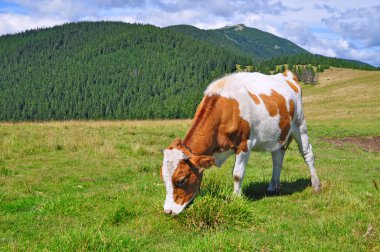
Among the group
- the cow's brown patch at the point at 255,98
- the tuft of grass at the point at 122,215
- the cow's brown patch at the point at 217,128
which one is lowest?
the tuft of grass at the point at 122,215

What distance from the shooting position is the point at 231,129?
7.97 metres

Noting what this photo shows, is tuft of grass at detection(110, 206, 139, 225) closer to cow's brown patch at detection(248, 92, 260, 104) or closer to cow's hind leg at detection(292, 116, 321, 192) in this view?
cow's brown patch at detection(248, 92, 260, 104)

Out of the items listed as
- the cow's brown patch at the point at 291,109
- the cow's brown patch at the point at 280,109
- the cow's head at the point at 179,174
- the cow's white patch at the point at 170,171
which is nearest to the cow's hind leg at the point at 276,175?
the cow's brown patch at the point at 280,109

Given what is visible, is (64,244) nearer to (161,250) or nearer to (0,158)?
(161,250)

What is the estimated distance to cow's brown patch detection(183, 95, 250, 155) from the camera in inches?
301

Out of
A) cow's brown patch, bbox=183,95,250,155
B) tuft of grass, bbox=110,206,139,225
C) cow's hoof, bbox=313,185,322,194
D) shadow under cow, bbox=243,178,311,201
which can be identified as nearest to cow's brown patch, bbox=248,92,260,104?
cow's brown patch, bbox=183,95,250,155

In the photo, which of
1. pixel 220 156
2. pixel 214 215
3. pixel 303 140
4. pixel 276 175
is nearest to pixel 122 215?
pixel 214 215

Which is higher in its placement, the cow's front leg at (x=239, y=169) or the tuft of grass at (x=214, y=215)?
the cow's front leg at (x=239, y=169)

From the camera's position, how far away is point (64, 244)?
18.4 feet

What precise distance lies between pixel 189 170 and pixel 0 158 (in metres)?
9.98

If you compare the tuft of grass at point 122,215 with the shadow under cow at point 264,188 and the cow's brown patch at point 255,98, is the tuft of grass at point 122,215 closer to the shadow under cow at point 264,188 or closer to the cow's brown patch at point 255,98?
the shadow under cow at point 264,188

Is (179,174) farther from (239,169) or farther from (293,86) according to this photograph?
(293,86)

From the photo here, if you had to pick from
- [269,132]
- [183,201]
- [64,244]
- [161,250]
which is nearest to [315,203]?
[269,132]

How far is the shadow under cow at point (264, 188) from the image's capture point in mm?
9922
